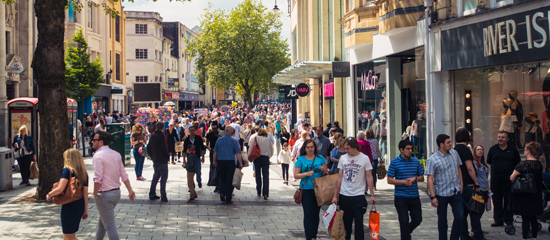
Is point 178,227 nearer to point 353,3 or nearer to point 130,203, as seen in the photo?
point 130,203

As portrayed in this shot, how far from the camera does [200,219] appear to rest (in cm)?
902

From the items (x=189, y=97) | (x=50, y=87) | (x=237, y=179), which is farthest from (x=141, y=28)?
(x=237, y=179)

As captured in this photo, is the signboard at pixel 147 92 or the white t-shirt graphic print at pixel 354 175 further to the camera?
the signboard at pixel 147 92

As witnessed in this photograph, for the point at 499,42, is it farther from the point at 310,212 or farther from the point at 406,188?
the point at 310,212

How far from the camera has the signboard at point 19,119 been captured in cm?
1748

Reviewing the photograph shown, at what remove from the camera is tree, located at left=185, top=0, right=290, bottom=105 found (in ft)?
167

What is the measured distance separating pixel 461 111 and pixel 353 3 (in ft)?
20.4

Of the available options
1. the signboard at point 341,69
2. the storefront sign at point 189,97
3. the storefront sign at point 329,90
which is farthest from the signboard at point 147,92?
the storefront sign at point 189,97

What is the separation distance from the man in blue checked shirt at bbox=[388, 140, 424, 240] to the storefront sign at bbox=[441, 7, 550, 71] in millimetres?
4314

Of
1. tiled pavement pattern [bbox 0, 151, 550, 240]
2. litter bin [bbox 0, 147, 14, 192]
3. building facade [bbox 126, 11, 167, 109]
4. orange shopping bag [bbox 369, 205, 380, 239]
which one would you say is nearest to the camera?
orange shopping bag [bbox 369, 205, 380, 239]

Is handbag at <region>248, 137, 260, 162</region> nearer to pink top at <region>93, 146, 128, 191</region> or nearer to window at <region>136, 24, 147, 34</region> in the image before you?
pink top at <region>93, 146, 128, 191</region>

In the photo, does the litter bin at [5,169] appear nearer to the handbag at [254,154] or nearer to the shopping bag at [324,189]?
the handbag at [254,154]

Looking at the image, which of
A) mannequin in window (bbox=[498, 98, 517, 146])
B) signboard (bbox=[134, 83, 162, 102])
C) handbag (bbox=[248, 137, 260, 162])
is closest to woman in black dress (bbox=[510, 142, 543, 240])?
mannequin in window (bbox=[498, 98, 517, 146])

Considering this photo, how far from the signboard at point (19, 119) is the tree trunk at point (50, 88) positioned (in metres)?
7.98
